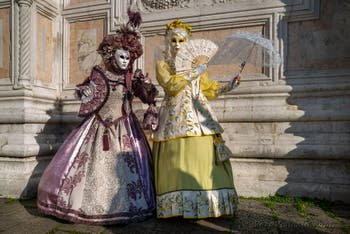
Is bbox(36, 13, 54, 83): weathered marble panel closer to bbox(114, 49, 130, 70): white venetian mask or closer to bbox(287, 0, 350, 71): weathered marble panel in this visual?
bbox(114, 49, 130, 70): white venetian mask

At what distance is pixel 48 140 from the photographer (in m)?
4.29

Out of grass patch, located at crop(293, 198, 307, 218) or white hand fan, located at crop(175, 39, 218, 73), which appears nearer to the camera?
white hand fan, located at crop(175, 39, 218, 73)

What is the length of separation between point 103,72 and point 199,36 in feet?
5.93

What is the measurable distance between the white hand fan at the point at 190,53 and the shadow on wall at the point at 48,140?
2448 mm

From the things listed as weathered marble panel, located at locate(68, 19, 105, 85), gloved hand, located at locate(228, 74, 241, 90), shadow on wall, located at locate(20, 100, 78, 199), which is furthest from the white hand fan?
shadow on wall, located at locate(20, 100, 78, 199)

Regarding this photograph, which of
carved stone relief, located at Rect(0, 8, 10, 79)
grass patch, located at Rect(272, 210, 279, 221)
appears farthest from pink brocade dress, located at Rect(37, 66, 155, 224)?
carved stone relief, located at Rect(0, 8, 10, 79)

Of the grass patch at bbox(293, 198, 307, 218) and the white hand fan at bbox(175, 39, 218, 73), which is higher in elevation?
the white hand fan at bbox(175, 39, 218, 73)

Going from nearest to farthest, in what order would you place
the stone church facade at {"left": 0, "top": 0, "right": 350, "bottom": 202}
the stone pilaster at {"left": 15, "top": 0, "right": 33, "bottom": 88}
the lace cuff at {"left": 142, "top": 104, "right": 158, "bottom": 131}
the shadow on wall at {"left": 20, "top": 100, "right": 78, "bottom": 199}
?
1. the lace cuff at {"left": 142, "top": 104, "right": 158, "bottom": 131}
2. the stone church facade at {"left": 0, "top": 0, "right": 350, "bottom": 202}
3. the shadow on wall at {"left": 20, "top": 100, "right": 78, "bottom": 199}
4. the stone pilaster at {"left": 15, "top": 0, "right": 33, "bottom": 88}

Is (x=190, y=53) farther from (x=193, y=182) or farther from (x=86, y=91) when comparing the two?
(x=193, y=182)

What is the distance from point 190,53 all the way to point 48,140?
2673 mm

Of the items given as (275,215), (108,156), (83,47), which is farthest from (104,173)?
(83,47)

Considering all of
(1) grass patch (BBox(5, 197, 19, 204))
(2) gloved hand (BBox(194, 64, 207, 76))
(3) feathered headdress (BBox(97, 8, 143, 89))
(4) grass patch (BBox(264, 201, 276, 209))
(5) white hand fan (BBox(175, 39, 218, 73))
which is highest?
(3) feathered headdress (BBox(97, 8, 143, 89))

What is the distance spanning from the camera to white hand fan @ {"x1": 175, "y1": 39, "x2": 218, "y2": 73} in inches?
117

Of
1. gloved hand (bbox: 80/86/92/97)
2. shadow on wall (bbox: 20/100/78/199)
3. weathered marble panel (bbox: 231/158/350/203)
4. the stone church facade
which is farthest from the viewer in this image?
shadow on wall (bbox: 20/100/78/199)
